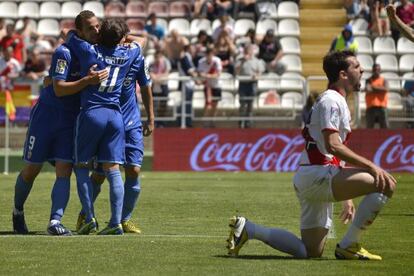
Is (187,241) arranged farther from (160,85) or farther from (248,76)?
(248,76)

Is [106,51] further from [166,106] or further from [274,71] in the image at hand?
[274,71]

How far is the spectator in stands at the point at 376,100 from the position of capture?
2642cm

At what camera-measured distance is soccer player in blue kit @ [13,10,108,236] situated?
491 inches

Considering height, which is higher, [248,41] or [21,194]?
[248,41]

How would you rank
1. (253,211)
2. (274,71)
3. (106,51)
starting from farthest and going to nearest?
(274,71)
(253,211)
(106,51)

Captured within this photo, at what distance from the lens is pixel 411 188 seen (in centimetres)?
2109

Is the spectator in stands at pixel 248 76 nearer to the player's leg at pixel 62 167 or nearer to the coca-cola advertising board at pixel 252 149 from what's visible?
the coca-cola advertising board at pixel 252 149

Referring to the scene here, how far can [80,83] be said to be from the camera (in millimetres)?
12336


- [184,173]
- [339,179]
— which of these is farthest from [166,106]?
[339,179]

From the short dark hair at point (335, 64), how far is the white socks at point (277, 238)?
1.35 m

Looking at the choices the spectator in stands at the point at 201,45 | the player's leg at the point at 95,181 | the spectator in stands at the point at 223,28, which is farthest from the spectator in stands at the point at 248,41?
the player's leg at the point at 95,181

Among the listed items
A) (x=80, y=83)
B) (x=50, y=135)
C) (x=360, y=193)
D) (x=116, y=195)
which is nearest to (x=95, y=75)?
(x=80, y=83)

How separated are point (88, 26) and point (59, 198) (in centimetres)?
173

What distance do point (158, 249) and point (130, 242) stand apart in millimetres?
609
